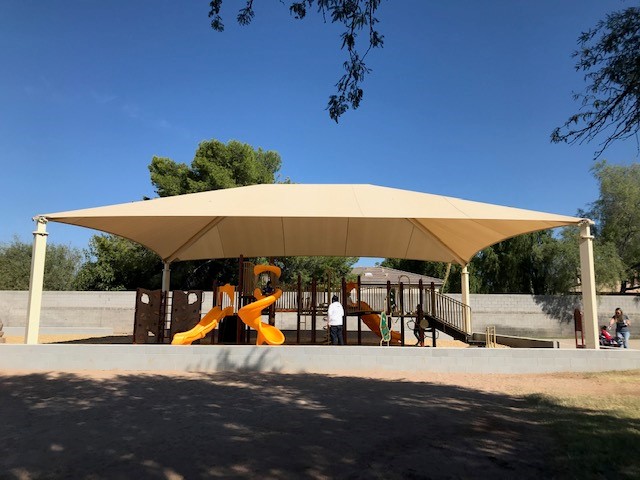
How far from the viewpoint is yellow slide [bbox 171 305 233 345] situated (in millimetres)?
12143

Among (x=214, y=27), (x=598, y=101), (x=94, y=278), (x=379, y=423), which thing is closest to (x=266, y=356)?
(x=379, y=423)

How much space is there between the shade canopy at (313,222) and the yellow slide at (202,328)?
2957 millimetres

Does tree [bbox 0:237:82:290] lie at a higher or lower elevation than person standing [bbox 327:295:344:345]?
higher

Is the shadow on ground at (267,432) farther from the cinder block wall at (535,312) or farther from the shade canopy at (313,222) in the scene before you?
the cinder block wall at (535,312)

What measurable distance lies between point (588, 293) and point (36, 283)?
1317cm

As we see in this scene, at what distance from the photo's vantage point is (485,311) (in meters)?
25.2

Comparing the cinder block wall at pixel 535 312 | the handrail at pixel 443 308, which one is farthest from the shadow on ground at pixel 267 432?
the cinder block wall at pixel 535 312

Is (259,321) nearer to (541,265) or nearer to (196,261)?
(196,261)

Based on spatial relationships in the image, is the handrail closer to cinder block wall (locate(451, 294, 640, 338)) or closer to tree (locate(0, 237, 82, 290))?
cinder block wall (locate(451, 294, 640, 338))

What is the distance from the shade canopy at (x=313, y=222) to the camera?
11.9 meters

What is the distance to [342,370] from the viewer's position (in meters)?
10.3

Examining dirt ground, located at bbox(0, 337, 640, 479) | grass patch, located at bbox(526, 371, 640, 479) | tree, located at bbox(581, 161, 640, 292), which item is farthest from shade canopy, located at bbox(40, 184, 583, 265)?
tree, located at bbox(581, 161, 640, 292)

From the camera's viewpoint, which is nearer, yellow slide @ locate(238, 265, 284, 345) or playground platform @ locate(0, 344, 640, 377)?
playground platform @ locate(0, 344, 640, 377)

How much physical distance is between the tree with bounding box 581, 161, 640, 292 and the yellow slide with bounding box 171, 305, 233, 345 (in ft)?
91.0
